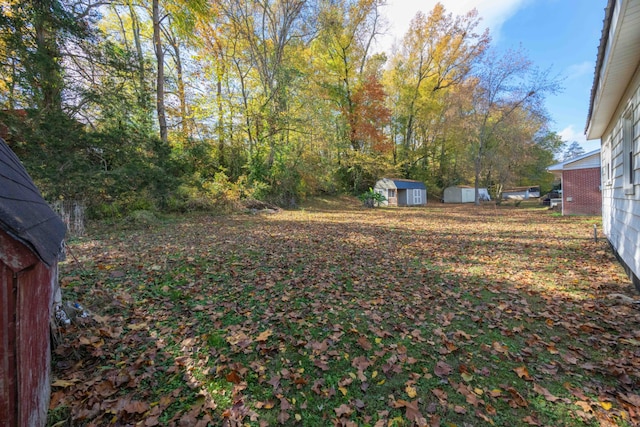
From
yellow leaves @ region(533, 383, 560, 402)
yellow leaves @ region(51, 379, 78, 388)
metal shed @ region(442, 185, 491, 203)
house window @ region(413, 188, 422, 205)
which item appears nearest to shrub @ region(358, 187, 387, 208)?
house window @ region(413, 188, 422, 205)

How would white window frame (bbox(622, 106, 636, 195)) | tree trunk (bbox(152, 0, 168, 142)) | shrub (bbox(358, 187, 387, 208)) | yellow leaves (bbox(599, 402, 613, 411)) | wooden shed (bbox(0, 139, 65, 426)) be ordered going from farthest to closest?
shrub (bbox(358, 187, 387, 208)) → tree trunk (bbox(152, 0, 168, 142)) → white window frame (bbox(622, 106, 636, 195)) → yellow leaves (bbox(599, 402, 613, 411)) → wooden shed (bbox(0, 139, 65, 426))

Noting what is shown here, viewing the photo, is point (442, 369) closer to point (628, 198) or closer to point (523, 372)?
point (523, 372)

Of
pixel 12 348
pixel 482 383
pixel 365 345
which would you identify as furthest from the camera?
pixel 365 345

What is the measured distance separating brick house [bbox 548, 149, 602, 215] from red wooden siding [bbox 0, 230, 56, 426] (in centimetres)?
1976

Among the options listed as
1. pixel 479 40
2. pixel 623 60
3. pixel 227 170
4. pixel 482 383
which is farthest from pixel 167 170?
pixel 479 40

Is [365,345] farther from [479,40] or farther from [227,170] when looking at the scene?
[479,40]

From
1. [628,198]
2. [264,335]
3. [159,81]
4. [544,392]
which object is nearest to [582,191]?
[628,198]

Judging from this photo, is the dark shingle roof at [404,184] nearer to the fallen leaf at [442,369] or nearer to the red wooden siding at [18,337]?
the fallen leaf at [442,369]

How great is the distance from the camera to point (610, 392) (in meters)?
2.37

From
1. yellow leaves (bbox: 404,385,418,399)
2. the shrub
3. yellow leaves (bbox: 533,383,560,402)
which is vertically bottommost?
yellow leaves (bbox: 533,383,560,402)

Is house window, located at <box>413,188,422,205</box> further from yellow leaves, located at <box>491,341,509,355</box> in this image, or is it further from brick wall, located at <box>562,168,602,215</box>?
yellow leaves, located at <box>491,341,509,355</box>

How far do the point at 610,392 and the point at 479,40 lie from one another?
34846 millimetres

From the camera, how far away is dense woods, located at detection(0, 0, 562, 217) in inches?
330

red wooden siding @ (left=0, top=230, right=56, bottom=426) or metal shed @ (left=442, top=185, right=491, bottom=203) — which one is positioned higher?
metal shed @ (left=442, top=185, right=491, bottom=203)
